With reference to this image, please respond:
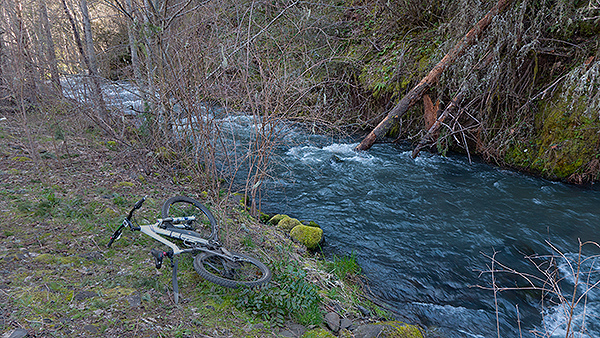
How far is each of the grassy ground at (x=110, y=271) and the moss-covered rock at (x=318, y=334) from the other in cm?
13

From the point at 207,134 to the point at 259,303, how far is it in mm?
2604

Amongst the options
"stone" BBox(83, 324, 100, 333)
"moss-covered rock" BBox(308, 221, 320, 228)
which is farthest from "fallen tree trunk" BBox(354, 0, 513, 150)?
"stone" BBox(83, 324, 100, 333)

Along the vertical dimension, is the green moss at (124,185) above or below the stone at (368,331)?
above

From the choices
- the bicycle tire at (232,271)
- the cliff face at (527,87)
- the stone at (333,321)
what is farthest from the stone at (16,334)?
the cliff face at (527,87)

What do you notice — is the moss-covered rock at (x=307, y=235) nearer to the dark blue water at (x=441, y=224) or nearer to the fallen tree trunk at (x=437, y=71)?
the dark blue water at (x=441, y=224)

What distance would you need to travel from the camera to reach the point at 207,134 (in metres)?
4.91

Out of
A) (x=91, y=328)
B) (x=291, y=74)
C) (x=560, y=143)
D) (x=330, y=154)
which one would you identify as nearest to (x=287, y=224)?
(x=291, y=74)

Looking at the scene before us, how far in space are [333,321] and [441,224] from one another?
3715mm

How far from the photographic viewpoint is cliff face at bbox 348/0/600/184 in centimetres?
742

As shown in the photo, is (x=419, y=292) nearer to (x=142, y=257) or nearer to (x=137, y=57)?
(x=142, y=257)

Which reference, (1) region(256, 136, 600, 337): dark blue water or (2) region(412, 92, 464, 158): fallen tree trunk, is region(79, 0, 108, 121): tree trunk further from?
(2) region(412, 92, 464, 158): fallen tree trunk

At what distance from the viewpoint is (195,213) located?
492 centimetres

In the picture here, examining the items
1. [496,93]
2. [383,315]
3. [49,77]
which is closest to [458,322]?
[383,315]

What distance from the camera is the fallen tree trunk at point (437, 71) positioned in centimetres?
842
